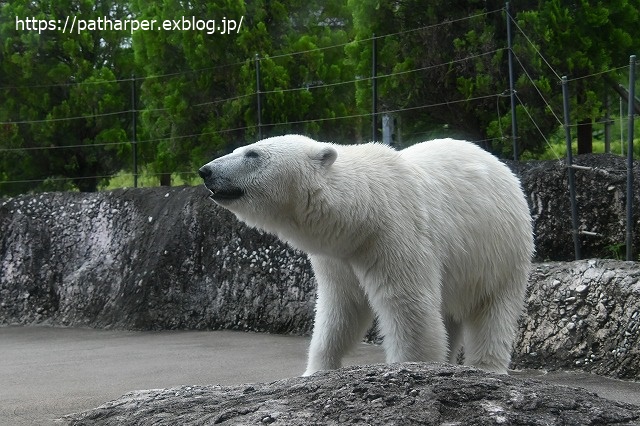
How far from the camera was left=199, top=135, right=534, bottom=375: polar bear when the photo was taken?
4488 millimetres

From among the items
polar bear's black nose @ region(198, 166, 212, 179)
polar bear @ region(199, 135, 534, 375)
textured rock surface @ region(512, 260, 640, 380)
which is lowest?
textured rock surface @ region(512, 260, 640, 380)

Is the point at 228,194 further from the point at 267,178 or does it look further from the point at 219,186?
the point at 267,178

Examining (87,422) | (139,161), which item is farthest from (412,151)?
(139,161)

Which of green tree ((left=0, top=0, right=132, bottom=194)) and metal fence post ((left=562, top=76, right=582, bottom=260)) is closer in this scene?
metal fence post ((left=562, top=76, right=582, bottom=260))

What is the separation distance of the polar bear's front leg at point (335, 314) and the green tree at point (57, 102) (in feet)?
23.2

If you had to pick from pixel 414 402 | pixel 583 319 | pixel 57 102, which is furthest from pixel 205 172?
pixel 57 102

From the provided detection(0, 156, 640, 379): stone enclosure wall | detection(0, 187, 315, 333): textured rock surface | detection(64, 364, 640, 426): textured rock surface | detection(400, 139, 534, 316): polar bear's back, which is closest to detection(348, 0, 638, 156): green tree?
detection(0, 156, 640, 379): stone enclosure wall

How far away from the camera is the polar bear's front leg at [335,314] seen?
481cm

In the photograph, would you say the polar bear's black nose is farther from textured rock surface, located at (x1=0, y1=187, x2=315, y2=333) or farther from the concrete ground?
textured rock surface, located at (x1=0, y1=187, x2=315, y2=333)

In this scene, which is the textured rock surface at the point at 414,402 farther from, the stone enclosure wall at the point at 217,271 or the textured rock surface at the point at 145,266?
the textured rock surface at the point at 145,266

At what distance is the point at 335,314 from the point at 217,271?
376 cm

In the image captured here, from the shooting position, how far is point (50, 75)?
11.8m

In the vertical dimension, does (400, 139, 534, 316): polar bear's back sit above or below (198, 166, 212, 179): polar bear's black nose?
below

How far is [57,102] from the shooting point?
1191 centimetres
